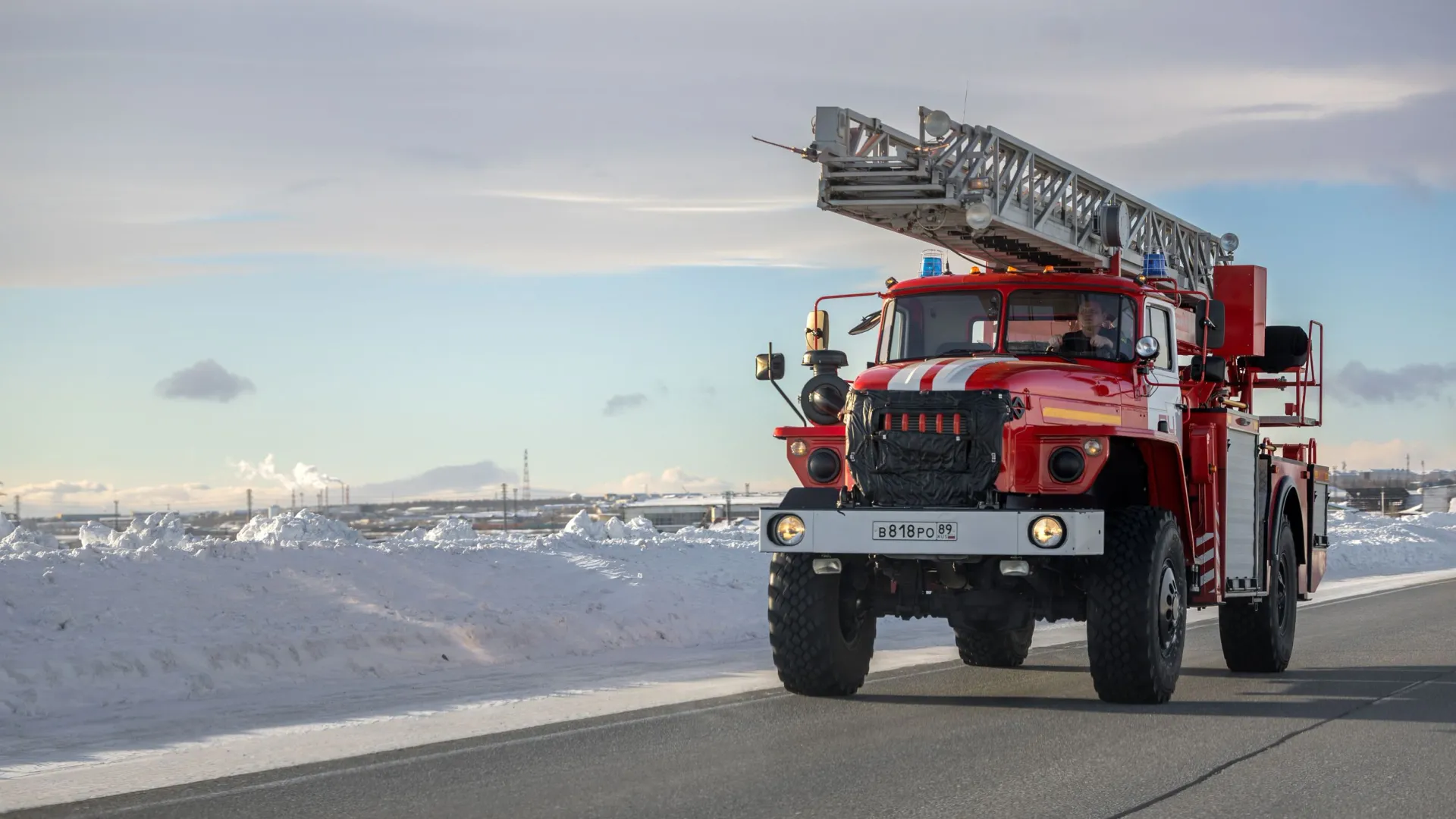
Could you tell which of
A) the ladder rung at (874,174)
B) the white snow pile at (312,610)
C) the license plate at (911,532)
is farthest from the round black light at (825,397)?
the white snow pile at (312,610)

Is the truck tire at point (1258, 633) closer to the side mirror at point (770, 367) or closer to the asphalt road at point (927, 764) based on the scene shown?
the asphalt road at point (927, 764)

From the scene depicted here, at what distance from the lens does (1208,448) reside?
1331 cm

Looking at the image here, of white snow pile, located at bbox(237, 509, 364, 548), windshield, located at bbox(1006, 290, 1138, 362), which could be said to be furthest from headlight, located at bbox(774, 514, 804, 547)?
white snow pile, located at bbox(237, 509, 364, 548)

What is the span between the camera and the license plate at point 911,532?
11000 millimetres

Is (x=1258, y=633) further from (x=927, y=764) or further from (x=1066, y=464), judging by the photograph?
(x=927, y=764)

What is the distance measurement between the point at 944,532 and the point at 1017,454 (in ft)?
2.97

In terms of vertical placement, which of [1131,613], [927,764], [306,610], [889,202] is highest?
[889,202]

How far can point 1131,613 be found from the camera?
1128 centimetres

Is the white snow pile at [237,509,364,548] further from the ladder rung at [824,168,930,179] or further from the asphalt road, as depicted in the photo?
the asphalt road

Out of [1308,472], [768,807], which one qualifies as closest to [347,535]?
[1308,472]

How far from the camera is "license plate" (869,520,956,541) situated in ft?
36.1

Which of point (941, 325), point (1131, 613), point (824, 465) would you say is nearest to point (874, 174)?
point (941, 325)

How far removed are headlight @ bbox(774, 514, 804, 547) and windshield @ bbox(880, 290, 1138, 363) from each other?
207cm

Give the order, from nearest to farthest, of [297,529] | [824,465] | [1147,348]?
[824,465], [1147,348], [297,529]
